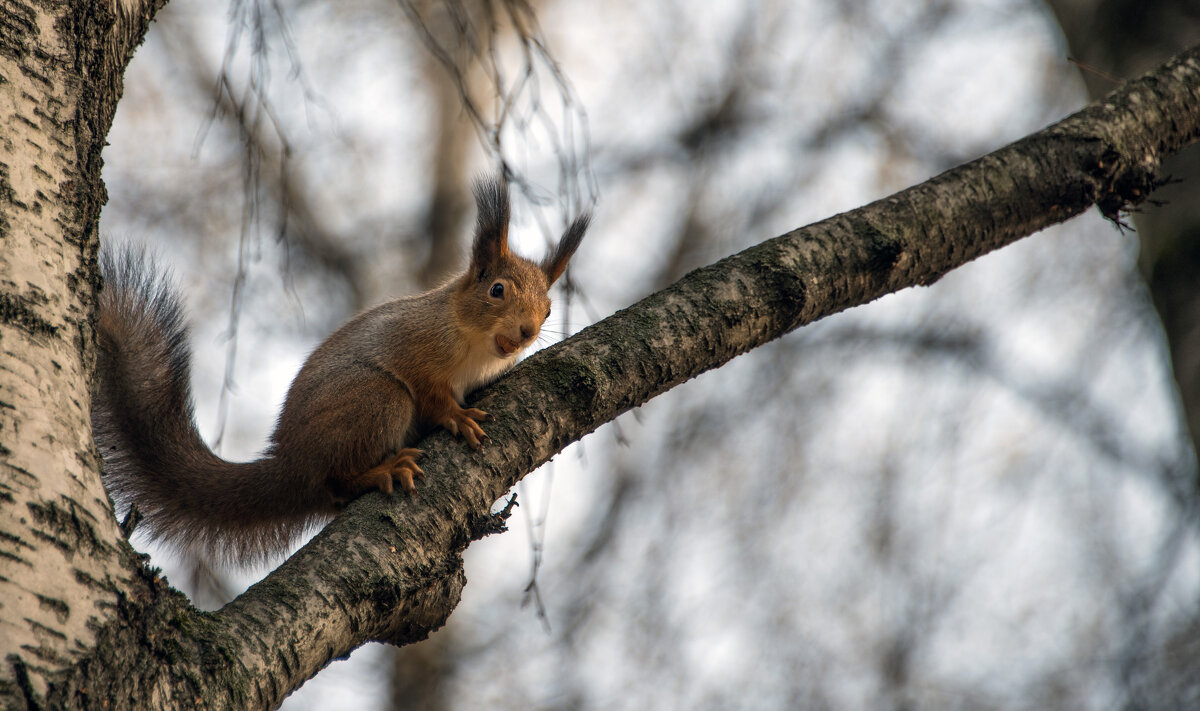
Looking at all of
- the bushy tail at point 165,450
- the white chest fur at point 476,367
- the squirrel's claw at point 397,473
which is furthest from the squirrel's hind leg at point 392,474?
the white chest fur at point 476,367

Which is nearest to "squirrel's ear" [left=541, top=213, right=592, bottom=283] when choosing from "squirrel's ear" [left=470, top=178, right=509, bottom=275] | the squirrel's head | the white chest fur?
the squirrel's head

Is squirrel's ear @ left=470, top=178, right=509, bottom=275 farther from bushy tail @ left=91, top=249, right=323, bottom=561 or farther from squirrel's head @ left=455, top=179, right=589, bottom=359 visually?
bushy tail @ left=91, top=249, right=323, bottom=561

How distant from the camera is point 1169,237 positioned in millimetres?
2996

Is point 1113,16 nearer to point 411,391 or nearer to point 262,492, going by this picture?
point 411,391

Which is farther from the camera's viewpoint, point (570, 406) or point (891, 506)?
point (891, 506)

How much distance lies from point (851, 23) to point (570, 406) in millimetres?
4449

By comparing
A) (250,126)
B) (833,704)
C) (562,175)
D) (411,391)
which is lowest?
(833,704)

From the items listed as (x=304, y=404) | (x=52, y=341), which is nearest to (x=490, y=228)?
(x=304, y=404)

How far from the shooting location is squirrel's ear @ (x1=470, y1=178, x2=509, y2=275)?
275 centimetres

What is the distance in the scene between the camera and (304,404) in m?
2.51

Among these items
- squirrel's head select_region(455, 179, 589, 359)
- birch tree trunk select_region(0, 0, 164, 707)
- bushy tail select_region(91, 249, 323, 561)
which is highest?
squirrel's head select_region(455, 179, 589, 359)

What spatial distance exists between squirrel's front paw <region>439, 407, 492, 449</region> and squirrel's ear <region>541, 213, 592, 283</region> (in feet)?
2.33

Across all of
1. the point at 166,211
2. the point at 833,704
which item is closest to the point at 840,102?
the point at 833,704

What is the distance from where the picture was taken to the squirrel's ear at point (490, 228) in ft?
9.02
